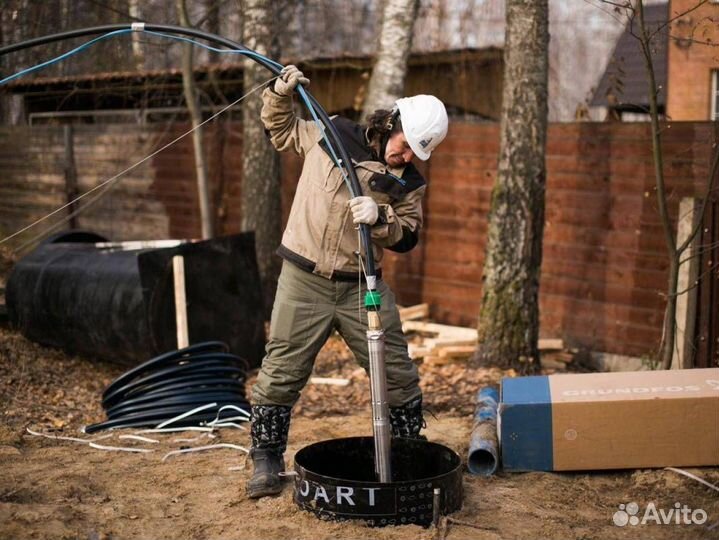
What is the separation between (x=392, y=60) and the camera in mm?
10273

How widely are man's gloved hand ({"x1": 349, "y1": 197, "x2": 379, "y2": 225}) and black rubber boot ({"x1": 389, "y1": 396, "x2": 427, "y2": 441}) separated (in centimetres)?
116

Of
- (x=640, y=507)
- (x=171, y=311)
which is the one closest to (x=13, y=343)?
(x=171, y=311)

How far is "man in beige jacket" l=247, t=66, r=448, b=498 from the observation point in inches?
200

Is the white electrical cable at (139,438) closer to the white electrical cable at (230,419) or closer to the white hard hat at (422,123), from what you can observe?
the white electrical cable at (230,419)

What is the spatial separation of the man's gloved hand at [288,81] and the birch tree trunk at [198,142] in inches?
254

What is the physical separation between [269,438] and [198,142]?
7.62 m

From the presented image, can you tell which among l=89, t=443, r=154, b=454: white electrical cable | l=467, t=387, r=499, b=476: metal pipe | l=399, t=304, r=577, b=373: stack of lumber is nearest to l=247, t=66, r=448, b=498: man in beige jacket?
l=467, t=387, r=499, b=476: metal pipe

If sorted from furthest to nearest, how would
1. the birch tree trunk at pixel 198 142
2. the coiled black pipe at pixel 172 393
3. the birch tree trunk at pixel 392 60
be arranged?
the birch tree trunk at pixel 198 142
the birch tree trunk at pixel 392 60
the coiled black pipe at pixel 172 393

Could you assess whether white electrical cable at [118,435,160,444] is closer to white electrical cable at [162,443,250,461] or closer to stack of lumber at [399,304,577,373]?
white electrical cable at [162,443,250,461]

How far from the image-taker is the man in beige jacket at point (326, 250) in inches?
200

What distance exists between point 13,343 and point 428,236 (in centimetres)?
458

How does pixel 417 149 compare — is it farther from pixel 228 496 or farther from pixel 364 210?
pixel 228 496

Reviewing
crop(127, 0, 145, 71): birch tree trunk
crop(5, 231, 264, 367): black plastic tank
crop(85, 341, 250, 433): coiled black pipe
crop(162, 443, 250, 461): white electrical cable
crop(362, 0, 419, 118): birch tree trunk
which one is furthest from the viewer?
crop(127, 0, 145, 71): birch tree trunk

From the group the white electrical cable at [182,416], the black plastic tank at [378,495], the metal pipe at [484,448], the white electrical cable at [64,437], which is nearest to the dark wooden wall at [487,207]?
the metal pipe at [484,448]
